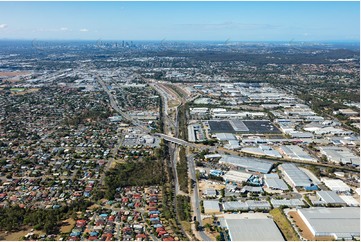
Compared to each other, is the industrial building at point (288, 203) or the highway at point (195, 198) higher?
the industrial building at point (288, 203)

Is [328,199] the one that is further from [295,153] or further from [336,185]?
[295,153]

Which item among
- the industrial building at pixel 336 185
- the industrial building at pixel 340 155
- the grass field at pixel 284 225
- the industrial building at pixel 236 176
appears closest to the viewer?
the grass field at pixel 284 225

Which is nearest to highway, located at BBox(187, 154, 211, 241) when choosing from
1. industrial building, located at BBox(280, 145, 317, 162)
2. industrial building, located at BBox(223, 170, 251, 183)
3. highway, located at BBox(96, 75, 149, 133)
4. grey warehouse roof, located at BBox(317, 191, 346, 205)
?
industrial building, located at BBox(223, 170, 251, 183)

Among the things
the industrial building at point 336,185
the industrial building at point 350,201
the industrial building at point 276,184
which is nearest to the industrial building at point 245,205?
the industrial building at point 276,184

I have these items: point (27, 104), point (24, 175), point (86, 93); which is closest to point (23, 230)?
point (24, 175)

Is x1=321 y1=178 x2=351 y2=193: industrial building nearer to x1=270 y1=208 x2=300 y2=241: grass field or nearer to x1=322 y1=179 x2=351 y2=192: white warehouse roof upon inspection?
x1=322 y1=179 x2=351 y2=192: white warehouse roof

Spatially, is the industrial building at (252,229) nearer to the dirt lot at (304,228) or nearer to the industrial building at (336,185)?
the dirt lot at (304,228)

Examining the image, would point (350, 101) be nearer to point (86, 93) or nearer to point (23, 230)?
point (86, 93)

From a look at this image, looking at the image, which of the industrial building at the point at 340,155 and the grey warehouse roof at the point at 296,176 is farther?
the industrial building at the point at 340,155
